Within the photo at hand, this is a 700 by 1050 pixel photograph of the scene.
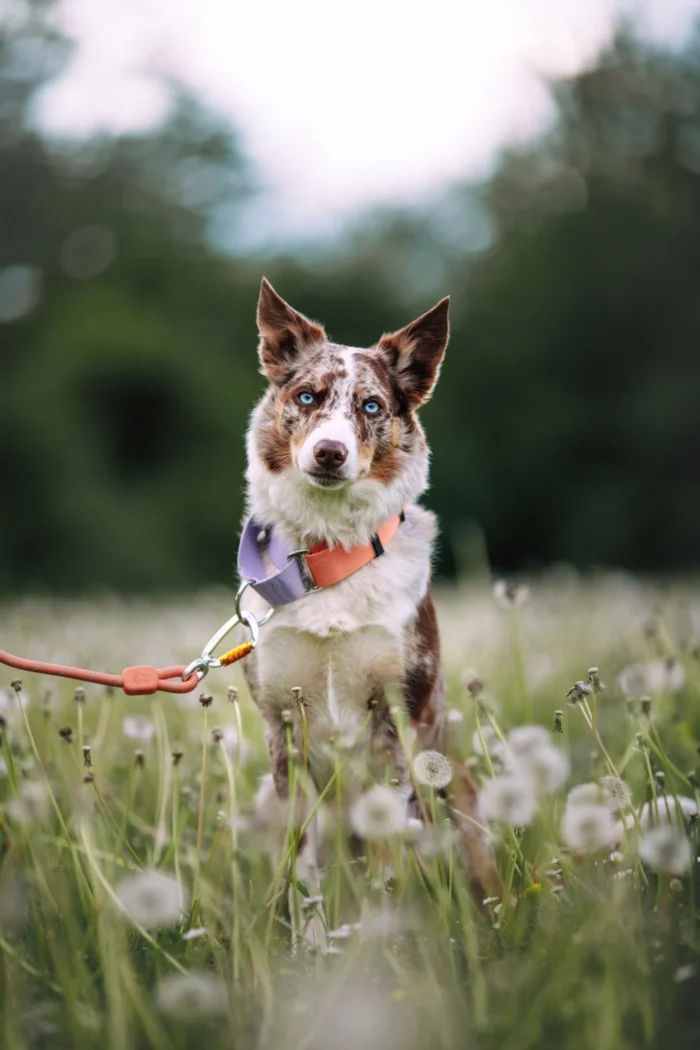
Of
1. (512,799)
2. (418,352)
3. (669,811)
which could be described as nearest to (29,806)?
(512,799)

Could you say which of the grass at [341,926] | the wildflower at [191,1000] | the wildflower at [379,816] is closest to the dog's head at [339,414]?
the grass at [341,926]

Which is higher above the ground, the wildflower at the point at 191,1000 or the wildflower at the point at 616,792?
the wildflower at the point at 616,792

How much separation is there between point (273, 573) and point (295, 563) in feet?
0.36

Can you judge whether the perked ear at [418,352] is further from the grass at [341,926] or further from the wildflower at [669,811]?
the wildflower at [669,811]

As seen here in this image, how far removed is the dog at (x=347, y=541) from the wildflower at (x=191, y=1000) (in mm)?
833

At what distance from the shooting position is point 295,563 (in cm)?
290

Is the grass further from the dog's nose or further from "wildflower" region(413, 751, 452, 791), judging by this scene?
the dog's nose

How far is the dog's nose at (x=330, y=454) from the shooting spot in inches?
110

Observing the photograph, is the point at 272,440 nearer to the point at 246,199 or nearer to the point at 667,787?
the point at 667,787

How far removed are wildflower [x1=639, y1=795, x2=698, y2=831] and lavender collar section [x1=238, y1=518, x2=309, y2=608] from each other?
44.8 inches

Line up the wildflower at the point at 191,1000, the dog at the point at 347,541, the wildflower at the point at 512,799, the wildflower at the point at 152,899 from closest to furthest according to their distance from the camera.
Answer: the wildflower at the point at 191,1000 → the wildflower at the point at 152,899 → the wildflower at the point at 512,799 → the dog at the point at 347,541

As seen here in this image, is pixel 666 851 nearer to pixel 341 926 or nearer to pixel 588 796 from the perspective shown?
pixel 588 796

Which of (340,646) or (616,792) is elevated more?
(340,646)

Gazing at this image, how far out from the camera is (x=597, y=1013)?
1859 millimetres
